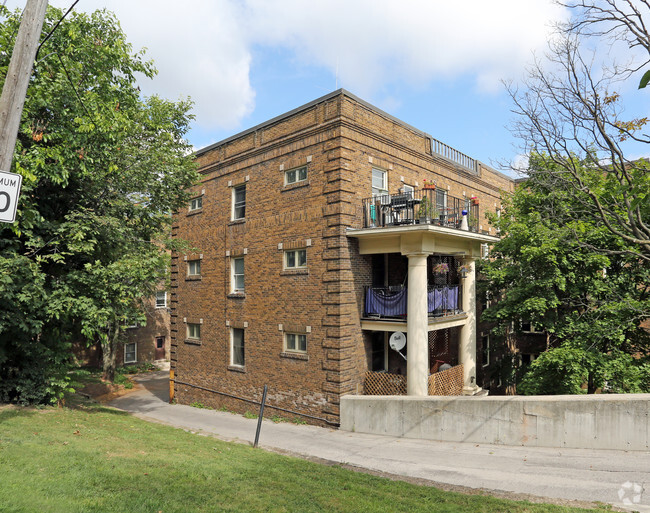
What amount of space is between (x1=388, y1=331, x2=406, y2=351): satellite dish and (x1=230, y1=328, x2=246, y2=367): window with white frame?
264 inches

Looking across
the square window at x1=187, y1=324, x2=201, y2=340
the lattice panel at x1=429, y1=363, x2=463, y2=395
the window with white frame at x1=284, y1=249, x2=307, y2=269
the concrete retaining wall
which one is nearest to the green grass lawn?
the concrete retaining wall

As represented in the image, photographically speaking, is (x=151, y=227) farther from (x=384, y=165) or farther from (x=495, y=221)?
(x=495, y=221)

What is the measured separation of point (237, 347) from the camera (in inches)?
703

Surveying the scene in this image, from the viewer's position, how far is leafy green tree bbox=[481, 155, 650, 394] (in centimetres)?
1334

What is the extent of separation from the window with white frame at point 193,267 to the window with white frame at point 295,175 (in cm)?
686

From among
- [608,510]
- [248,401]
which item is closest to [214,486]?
[608,510]

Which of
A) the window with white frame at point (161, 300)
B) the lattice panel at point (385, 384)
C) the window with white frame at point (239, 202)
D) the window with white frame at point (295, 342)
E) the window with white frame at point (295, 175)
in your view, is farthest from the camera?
the window with white frame at point (161, 300)

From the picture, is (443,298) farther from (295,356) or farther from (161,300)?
(161,300)

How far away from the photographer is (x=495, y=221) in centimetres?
1828

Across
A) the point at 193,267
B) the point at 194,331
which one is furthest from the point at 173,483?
the point at 193,267

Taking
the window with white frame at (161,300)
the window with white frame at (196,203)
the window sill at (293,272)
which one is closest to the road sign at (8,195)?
the window sill at (293,272)

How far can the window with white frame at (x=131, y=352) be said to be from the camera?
3162cm

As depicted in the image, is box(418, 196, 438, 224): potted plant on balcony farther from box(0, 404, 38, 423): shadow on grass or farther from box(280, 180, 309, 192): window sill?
box(0, 404, 38, 423): shadow on grass

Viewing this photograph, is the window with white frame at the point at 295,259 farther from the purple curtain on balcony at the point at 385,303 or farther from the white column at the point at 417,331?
the white column at the point at 417,331
